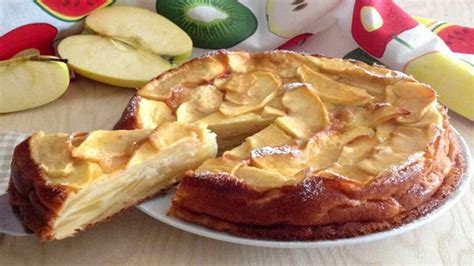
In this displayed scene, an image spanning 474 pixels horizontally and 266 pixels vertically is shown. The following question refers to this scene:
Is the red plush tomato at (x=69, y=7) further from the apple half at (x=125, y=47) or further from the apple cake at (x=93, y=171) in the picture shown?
the apple cake at (x=93, y=171)

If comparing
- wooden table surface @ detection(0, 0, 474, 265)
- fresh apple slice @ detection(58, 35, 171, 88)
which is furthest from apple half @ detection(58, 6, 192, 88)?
wooden table surface @ detection(0, 0, 474, 265)

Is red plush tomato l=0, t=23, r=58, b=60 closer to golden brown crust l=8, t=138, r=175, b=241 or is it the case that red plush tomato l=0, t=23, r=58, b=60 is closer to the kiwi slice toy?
the kiwi slice toy

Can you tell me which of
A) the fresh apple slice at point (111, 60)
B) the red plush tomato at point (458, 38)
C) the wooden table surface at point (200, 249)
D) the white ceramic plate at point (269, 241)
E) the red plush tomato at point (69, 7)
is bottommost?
the red plush tomato at point (458, 38)

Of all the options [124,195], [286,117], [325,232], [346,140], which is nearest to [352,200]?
[325,232]

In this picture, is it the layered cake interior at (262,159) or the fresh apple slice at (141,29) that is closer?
the layered cake interior at (262,159)

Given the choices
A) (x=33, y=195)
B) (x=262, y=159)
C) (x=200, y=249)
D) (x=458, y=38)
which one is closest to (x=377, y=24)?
(x=458, y=38)

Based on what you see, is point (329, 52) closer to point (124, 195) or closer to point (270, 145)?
point (270, 145)

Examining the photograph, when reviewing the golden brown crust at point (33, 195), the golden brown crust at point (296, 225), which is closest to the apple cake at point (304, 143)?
the golden brown crust at point (296, 225)
